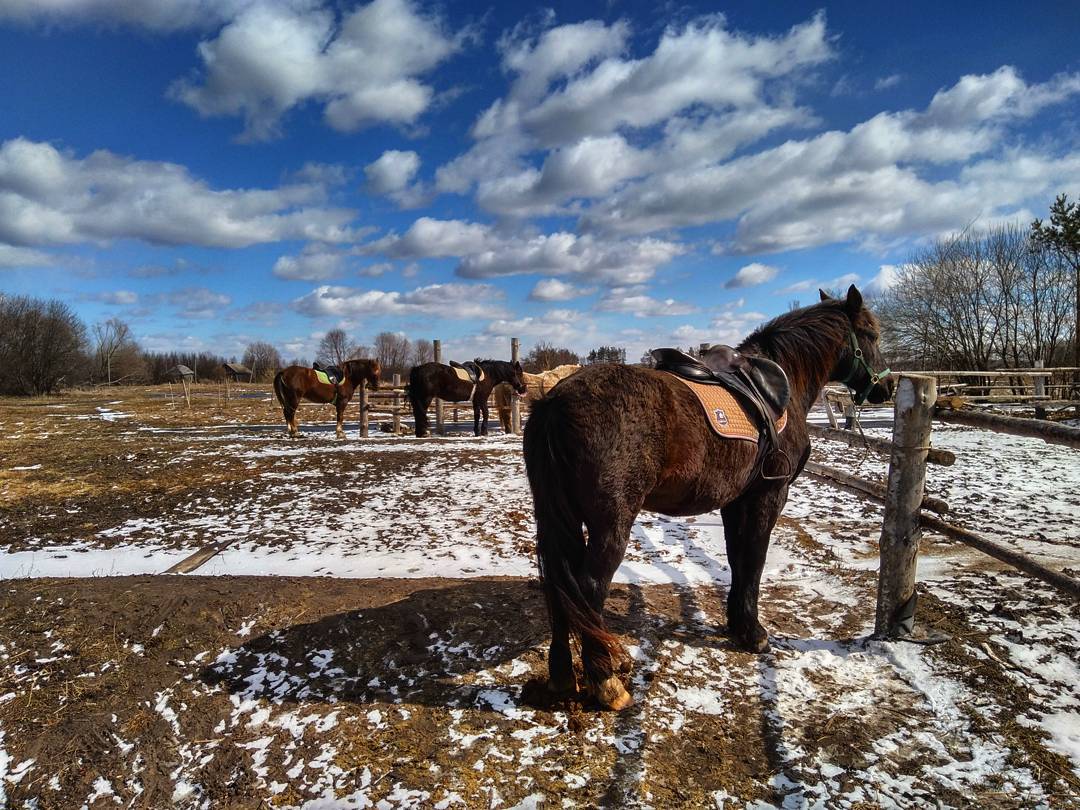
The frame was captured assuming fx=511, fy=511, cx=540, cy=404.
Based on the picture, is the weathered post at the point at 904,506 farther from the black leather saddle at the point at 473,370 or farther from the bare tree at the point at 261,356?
the bare tree at the point at 261,356

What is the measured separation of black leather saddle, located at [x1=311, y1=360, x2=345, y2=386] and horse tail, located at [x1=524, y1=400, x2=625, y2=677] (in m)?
12.5

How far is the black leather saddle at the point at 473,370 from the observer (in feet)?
45.8

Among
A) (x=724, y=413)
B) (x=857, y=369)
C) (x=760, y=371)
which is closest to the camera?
(x=724, y=413)

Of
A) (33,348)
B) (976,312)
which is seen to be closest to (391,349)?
(33,348)

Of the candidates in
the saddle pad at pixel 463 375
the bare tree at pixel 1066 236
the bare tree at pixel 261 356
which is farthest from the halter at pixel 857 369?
the bare tree at pixel 261 356

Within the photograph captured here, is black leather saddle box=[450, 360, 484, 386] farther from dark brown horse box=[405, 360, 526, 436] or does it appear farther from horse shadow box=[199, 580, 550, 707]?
horse shadow box=[199, 580, 550, 707]

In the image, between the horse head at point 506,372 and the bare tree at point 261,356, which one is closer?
the horse head at point 506,372

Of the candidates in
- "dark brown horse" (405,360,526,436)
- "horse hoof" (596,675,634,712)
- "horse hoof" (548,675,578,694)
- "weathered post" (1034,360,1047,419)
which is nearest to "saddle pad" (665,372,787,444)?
"horse hoof" (596,675,634,712)

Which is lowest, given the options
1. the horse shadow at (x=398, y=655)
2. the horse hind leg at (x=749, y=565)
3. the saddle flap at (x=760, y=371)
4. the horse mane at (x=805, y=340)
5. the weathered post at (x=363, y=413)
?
the horse shadow at (x=398, y=655)

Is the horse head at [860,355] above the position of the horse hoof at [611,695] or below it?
above

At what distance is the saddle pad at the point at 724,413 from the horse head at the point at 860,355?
1.19 m

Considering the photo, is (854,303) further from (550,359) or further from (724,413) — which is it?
(550,359)

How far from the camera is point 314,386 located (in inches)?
531

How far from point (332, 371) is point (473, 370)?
12.5ft
